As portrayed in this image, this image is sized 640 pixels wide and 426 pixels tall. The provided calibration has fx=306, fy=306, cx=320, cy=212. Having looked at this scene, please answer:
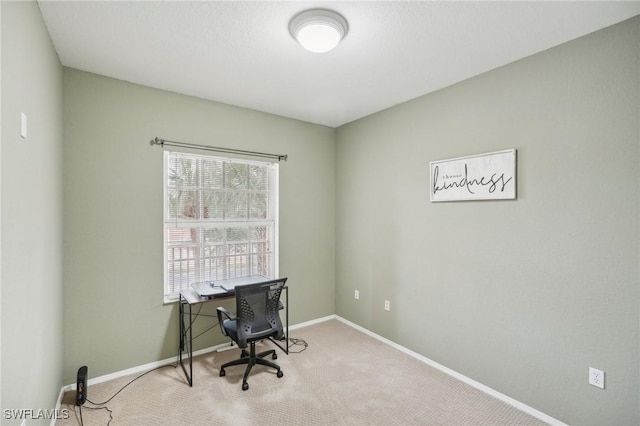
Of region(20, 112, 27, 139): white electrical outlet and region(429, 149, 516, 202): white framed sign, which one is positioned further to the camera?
region(429, 149, 516, 202): white framed sign

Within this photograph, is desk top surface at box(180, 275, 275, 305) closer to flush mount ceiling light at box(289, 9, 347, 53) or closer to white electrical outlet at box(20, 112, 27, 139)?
white electrical outlet at box(20, 112, 27, 139)

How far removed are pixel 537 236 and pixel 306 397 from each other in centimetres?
210

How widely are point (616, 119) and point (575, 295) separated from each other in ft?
3.71

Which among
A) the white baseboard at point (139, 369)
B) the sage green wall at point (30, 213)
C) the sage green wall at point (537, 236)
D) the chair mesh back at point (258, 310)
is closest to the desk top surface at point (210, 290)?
the chair mesh back at point (258, 310)

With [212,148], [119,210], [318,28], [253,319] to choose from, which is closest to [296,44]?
[318,28]

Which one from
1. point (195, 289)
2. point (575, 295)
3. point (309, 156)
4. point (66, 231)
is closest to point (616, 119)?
point (575, 295)

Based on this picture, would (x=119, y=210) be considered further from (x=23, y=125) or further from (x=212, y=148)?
(x=23, y=125)

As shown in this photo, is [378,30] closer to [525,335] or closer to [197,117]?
[197,117]

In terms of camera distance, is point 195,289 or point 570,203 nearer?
point 570,203

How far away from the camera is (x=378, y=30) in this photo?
1.95m

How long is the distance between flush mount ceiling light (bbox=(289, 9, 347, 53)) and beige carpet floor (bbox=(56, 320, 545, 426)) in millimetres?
2511

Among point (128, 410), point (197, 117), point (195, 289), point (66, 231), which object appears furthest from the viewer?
point (197, 117)

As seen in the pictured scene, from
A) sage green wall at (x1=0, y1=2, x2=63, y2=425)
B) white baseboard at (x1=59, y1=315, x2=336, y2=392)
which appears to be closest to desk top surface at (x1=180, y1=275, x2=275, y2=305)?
white baseboard at (x1=59, y1=315, x2=336, y2=392)

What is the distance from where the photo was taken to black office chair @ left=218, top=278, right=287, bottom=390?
2484 mm
